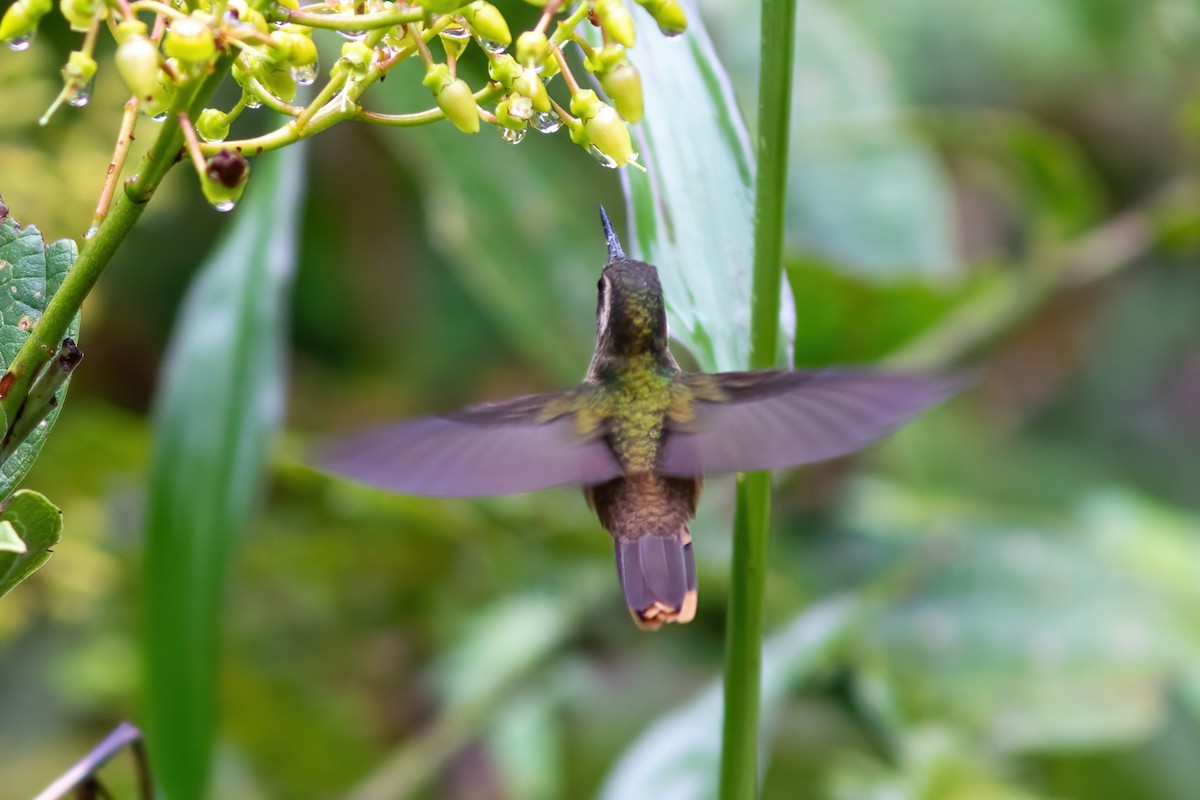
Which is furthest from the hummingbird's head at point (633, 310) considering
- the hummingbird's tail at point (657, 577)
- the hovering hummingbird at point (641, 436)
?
the hummingbird's tail at point (657, 577)

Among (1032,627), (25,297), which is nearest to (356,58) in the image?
(25,297)

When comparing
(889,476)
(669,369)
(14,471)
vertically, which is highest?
(889,476)

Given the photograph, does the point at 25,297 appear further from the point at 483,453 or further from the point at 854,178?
the point at 854,178

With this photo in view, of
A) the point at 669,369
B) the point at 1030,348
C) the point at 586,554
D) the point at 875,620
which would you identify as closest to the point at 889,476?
the point at 875,620

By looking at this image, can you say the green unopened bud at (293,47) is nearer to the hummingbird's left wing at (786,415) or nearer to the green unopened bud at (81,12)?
the green unopened bud at (81,12)

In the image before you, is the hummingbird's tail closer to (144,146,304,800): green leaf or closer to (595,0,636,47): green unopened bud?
(595,0,636,47): green unopened bud

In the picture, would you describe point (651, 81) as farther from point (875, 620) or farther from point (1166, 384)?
point (1166, 384)
